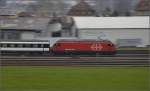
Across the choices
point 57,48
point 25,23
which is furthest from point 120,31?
point 57,48

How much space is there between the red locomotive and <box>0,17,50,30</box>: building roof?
9413 mm

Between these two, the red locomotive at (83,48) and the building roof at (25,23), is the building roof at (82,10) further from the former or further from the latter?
the red locomotive at (83,48)

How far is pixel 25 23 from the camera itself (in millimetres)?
44156

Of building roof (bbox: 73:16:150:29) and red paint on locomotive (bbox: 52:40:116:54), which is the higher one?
building roof (bbox: 73:16:150:29)

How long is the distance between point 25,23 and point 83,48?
12221 mm

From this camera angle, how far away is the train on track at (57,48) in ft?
108

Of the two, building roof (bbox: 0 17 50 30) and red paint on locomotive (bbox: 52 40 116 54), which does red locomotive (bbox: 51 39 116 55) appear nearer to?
red paint on locomotive (bbox: 52 40 116 54)

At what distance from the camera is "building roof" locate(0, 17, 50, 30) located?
140 ft

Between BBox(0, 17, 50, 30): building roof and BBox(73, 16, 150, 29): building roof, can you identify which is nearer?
BBox(73, 16, 150, 29): building roof

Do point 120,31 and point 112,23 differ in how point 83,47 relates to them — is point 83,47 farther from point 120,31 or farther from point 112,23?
point 112,23

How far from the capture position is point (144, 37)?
138 ft

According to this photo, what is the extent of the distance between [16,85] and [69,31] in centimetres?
3838

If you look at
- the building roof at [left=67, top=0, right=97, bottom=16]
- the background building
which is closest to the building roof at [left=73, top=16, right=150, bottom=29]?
the background building

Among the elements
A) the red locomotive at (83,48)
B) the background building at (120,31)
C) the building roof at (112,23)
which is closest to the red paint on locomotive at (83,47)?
the red locomotive at (83,48)
